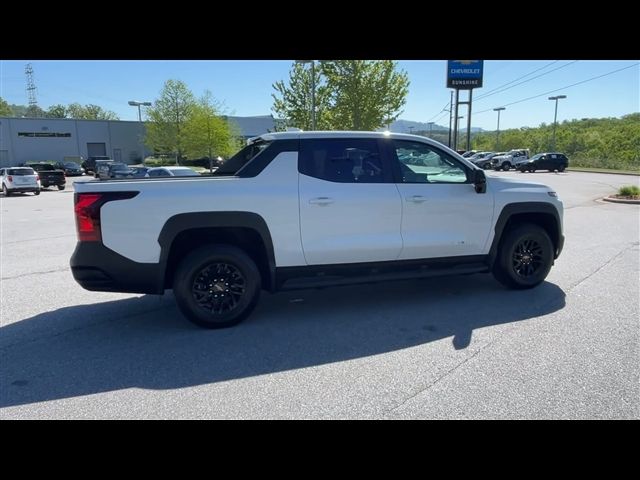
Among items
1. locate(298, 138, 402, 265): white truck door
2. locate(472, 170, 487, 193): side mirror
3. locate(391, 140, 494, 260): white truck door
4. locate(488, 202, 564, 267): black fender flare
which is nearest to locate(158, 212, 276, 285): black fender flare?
locate(298, 138, 402, 265): white truck door

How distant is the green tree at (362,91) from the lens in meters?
26.0

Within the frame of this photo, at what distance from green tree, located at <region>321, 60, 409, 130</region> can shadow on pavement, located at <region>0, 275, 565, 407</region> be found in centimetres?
2313

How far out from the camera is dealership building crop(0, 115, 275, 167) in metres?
46.5

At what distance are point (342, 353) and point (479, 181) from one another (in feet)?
8.73

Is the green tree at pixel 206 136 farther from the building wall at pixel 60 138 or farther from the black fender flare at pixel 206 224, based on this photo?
the black fender flare at pixel 206 224

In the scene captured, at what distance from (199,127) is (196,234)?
3712 cm

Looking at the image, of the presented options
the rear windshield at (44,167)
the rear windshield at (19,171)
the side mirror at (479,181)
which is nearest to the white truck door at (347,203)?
the side mirror at (479,181)

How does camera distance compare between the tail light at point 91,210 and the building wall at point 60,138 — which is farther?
the building wall at point 60,138

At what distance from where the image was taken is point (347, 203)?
170 inches

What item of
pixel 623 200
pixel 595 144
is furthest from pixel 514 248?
pixel 595 144

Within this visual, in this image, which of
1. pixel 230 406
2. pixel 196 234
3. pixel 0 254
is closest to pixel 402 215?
pixel 196 234

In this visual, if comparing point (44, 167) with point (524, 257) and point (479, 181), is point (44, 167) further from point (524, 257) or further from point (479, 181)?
point (524, 257)

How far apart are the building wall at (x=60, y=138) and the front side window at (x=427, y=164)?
55.7 metres
